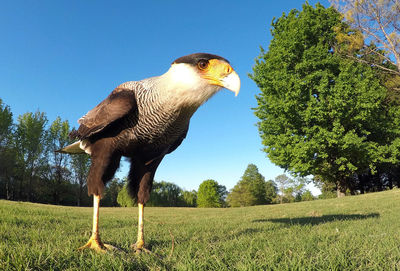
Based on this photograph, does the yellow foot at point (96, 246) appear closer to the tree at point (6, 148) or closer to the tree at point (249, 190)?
the tree at point (6, 148)

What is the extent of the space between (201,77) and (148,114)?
2.45 ft

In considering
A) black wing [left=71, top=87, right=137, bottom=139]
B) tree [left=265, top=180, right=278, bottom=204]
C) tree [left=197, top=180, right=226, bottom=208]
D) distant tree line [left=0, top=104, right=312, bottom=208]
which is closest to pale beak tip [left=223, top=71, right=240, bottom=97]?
black wing [left=71, top=87, right=137, bottom=139]

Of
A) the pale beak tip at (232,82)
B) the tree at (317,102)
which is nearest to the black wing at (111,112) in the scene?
the pale beak tip at (232,82)

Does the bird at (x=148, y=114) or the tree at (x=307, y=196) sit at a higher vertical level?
the bird at (x=148, y=114)

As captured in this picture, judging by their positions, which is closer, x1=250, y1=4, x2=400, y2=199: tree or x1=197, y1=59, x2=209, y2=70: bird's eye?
x1=197, y1=59, x2=209, y2=70: bird's eye

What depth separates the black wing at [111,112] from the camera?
9.02 ft

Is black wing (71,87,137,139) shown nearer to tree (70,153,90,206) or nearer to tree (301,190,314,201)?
tree (70,153,90,206)

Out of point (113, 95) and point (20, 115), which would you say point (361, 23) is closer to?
point (113, 95)

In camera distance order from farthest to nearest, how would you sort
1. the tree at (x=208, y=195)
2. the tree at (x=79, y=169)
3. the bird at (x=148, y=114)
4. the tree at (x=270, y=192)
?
the tree at (x=270, y=192)
the tree at (x=208, y=195)
the tree at (x=79, y=169)
the bird at (x=148, y=114)

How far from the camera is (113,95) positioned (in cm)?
304

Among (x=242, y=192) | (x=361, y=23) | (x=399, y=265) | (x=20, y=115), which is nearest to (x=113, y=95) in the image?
(x=399, y=265)

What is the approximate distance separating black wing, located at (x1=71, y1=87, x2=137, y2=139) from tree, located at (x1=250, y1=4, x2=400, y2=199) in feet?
49.4

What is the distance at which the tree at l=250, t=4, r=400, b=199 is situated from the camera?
1591 centimetres

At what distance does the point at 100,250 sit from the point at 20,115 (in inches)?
1448
